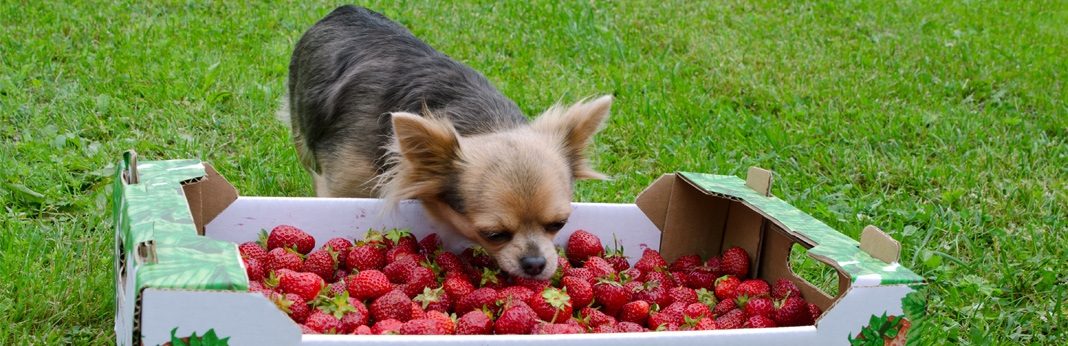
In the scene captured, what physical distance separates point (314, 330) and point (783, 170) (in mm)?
3342

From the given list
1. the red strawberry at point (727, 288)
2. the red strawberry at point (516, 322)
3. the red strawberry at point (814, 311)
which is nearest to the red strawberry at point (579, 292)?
the red strawberry at point (516, 322)

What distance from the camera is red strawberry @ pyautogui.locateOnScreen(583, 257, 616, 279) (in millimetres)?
3217

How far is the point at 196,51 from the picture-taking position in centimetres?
654

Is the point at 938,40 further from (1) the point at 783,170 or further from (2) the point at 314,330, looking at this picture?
(2) the point at 314,330

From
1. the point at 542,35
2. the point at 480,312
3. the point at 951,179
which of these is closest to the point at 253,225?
the point at 480,312

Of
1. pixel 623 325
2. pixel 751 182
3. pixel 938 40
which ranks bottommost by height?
pixel 623 325

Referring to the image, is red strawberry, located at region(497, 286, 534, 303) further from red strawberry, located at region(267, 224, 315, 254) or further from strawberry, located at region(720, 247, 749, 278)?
strawberry, located at region(720, 247, 749, 278)

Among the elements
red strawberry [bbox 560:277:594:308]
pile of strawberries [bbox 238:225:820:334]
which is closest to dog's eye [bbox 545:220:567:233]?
pile of strawberries [bbox 238:225:820:334]

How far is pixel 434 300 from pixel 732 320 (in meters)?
0.93

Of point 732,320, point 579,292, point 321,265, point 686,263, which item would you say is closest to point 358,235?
point 321,265

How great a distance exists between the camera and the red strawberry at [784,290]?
3120 mm

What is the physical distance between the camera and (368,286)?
9.43ft

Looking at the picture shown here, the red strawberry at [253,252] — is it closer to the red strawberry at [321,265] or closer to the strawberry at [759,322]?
the red strawberry at [321,265]

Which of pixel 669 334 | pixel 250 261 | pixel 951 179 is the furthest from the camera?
pixel 951 179
